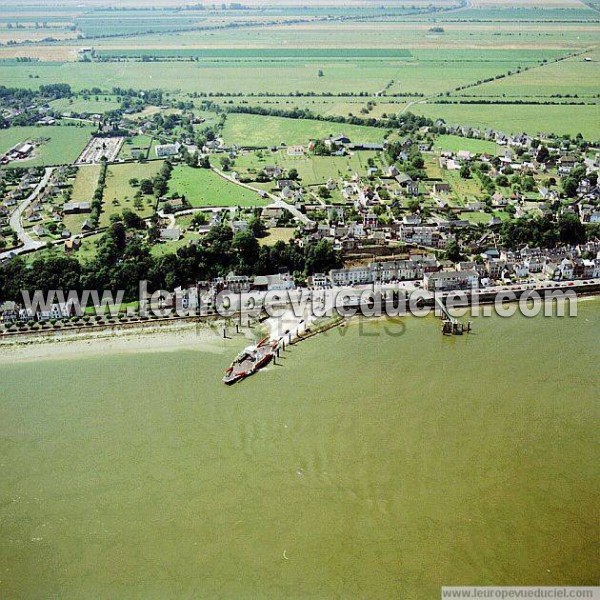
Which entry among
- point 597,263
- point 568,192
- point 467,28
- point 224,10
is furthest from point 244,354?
point 224,10

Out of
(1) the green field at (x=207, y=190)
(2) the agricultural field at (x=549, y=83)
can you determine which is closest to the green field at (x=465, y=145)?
(1) the green field at (x=207, y=190)

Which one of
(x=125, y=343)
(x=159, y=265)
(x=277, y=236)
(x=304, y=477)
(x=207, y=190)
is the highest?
(x=207, y=190)

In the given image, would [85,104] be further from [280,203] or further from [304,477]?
[304,477]

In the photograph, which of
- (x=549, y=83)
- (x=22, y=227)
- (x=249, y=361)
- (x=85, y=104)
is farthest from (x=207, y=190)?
(x=549, y=83)

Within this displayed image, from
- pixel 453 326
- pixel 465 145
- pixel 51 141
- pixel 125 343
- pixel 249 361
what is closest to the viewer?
pixel 249 361

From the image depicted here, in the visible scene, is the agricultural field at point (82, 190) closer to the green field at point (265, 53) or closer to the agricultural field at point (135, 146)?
the agricultural field at point (135, 146)
